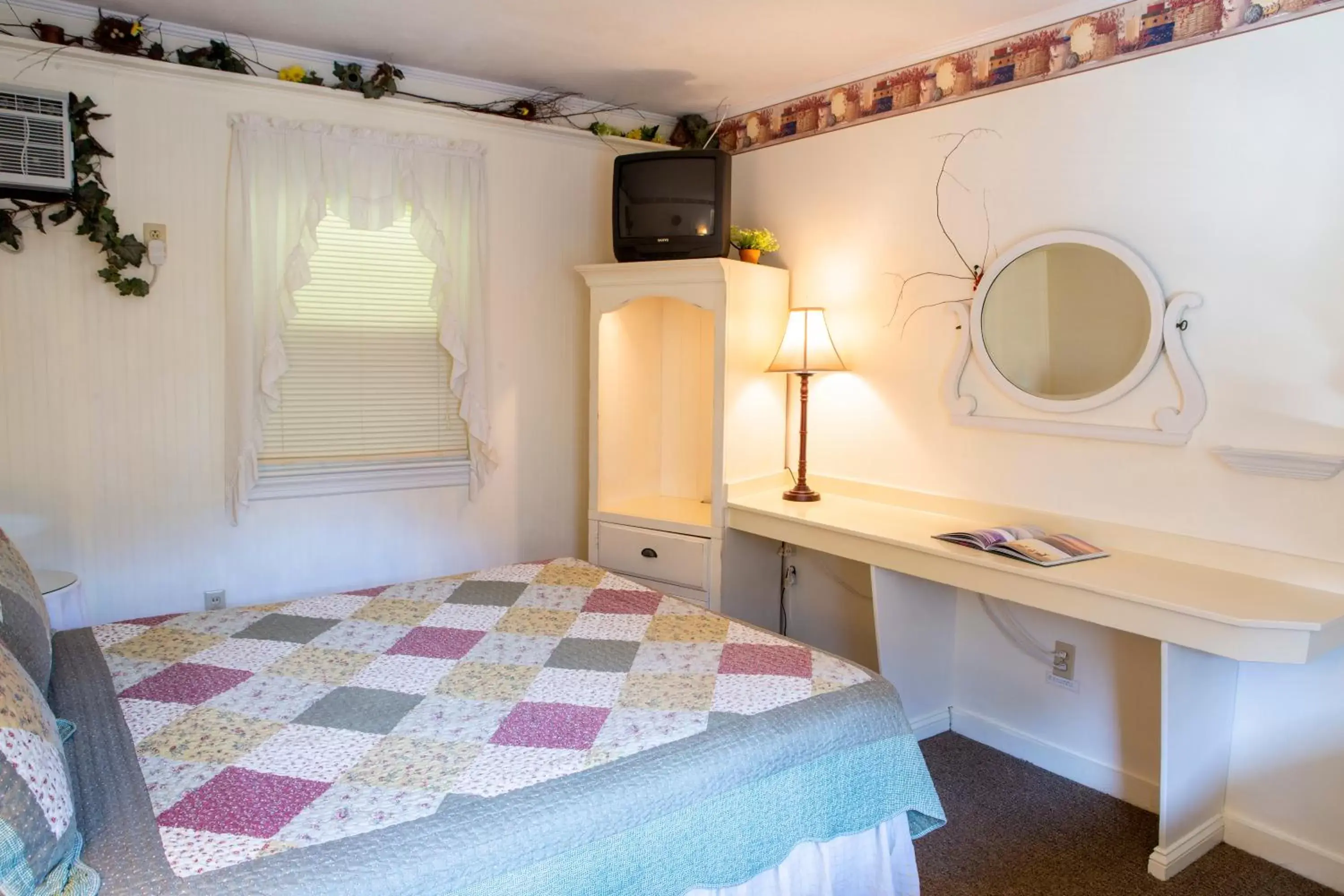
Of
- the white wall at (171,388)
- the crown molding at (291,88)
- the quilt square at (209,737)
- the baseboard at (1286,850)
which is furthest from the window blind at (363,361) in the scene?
the baseboard at (1286,850)

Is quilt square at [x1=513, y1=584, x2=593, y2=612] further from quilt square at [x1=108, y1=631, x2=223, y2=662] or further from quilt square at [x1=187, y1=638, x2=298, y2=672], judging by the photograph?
quilt square at [x1=108, y1=631, x2=223, y2=662]

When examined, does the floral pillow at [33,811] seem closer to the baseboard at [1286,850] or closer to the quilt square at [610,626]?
the quilt square at [610,626]

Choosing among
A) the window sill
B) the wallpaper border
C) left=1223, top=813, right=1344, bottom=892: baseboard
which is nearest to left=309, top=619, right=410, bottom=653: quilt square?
the window sill

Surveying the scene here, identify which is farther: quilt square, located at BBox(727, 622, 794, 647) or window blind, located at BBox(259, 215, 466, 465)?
window blind, located at BBox(259, 215, 466, 465)

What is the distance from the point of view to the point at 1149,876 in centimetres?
228

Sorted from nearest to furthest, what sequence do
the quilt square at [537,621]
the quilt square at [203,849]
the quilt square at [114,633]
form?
the quilt square at [203,849], the quilt square at [114,633], the quilt square at [537,621]

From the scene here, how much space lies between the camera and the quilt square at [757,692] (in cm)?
175

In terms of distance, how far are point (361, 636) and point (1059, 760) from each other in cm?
218

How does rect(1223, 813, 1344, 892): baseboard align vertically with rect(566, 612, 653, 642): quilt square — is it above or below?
below

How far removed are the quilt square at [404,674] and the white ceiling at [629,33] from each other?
198cm

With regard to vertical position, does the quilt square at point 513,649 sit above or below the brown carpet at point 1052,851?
above

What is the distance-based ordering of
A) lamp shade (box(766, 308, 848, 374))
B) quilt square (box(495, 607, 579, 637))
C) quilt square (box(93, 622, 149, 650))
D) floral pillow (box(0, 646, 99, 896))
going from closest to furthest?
1. floral pillow (box(0, 646, 99, 896))
2. quilt square (box(93, 622, 149, 650))
3. quilt square (box(495, 607, 579, 637))
4. lamp shade (box(766, 308, 848, 374))

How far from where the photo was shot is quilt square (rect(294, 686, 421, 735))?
1662mm

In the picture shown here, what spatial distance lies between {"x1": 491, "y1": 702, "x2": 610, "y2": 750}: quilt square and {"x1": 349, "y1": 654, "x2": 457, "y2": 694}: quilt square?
25 centimetres
